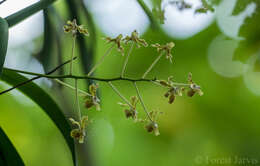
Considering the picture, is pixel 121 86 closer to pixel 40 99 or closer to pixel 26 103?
pixel 26 103

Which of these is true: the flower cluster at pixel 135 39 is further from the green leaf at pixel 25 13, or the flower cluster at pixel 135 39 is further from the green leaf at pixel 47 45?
the green leaf at pixel 47 45

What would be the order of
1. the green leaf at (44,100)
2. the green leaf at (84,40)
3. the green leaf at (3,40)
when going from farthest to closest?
the green leaf at (84,40), the green leaf at (44,100), the green leaf at (3,40)

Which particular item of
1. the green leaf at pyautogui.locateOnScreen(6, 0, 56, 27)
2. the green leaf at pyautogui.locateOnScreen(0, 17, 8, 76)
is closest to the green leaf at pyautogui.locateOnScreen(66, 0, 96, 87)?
the green leaf at pyautogui.locateOnScreen(6, 0, 56, 27)

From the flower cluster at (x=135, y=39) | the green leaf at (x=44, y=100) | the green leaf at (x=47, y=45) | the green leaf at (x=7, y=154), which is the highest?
the green leaf at (x=47, y=45)

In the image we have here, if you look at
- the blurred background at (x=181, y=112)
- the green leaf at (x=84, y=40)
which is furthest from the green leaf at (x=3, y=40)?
the blurred background at (x=181, y=112)

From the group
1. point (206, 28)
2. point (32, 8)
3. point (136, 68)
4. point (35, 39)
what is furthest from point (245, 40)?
point (206, 28)

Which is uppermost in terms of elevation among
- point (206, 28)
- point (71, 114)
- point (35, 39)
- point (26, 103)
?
point (206, 28)
